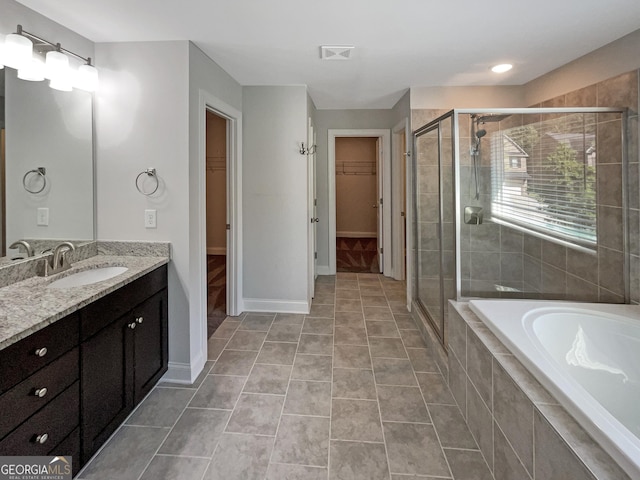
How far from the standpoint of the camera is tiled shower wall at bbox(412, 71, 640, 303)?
2.27 metres

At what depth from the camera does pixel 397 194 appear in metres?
4.69

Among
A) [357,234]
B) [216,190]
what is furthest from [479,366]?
[357,234]

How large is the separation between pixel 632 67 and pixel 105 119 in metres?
3.42

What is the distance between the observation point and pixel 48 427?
1.37 m

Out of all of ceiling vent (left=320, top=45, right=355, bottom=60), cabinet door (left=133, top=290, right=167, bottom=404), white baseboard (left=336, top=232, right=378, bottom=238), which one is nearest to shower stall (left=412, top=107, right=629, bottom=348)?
ceiling vent (left=320, top=45, right=355, bottom=60)

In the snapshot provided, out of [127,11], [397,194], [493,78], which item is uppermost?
[493,78]

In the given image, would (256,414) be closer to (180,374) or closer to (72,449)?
(180,374)

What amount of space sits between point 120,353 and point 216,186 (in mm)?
4669

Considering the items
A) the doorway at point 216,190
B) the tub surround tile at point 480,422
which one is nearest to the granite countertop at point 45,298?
the tub surround tile at point 480,422

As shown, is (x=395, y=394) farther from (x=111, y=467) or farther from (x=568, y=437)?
(x=111, y=467)

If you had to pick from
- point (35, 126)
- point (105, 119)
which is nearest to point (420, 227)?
point (105, 119)

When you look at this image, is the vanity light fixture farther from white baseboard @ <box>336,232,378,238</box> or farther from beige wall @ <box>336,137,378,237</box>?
white baseboard @ <box>336,232,378,238</box>

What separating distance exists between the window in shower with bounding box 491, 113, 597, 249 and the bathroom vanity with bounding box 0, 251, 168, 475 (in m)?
2.81

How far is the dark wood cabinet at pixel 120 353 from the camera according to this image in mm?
1624
